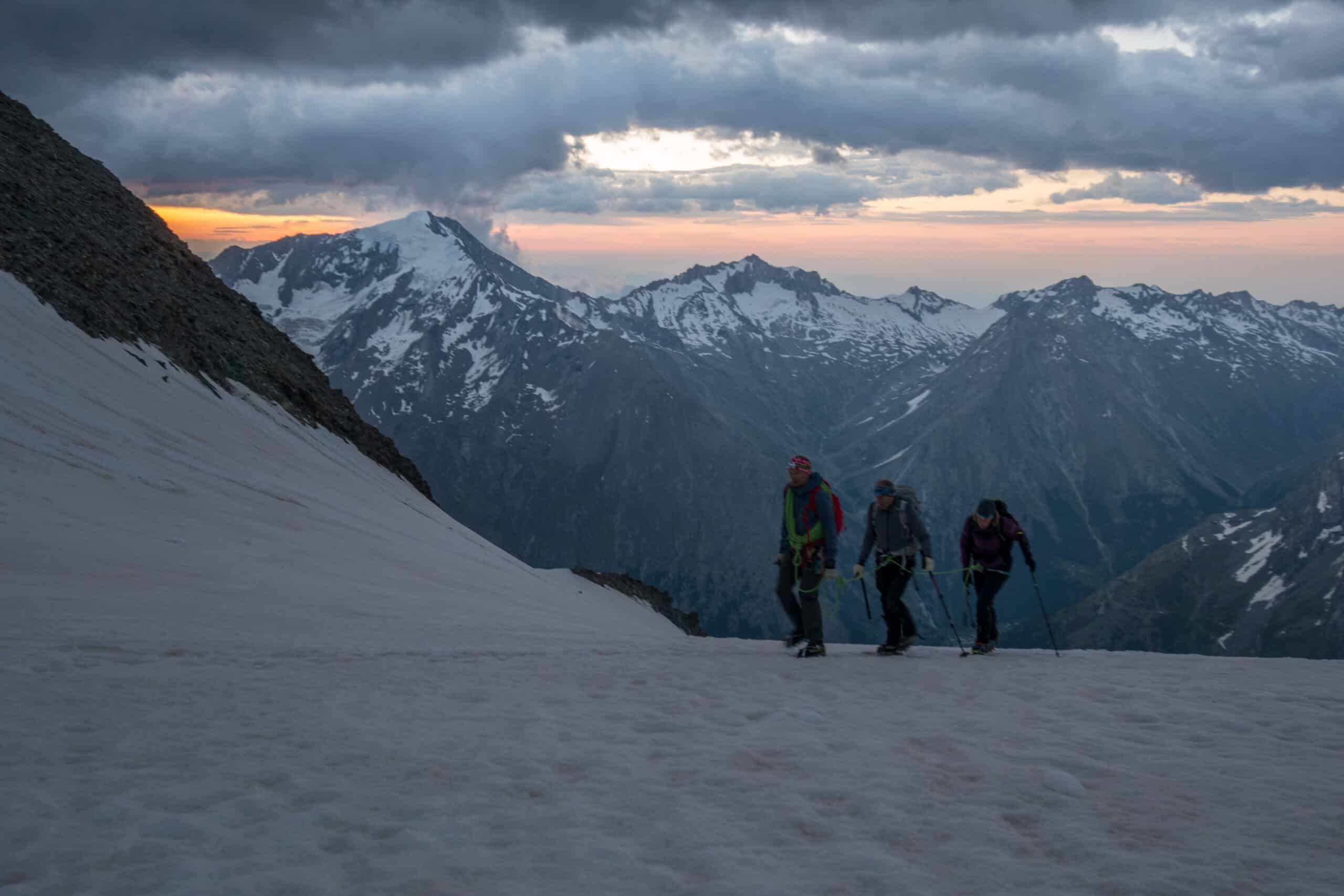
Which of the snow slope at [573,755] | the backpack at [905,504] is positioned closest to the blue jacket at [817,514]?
the backpack at [905,504]

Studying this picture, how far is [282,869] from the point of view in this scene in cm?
592

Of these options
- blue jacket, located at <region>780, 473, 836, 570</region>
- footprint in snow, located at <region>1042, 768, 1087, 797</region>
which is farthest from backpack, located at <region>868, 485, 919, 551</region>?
footprint in snow, located at <region>1042, 768, 1087, 797</region>

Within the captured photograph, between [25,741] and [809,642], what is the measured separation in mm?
10845

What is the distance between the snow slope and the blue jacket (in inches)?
67.1

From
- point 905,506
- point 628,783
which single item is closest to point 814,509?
point 905,506

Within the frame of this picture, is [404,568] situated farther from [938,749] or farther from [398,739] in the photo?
[938,749]

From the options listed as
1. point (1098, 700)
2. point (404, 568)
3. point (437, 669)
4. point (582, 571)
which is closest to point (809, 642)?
point (1098, 700)

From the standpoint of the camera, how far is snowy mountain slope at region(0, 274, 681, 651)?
13352mm

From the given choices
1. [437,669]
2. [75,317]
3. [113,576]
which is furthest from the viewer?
[75,317]

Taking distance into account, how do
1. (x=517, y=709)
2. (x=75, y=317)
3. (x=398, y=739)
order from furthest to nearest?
(x=75, y=317)
(x=517, y=709)
(x=398, y=739)

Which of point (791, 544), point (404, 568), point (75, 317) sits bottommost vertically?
point (404, 568)

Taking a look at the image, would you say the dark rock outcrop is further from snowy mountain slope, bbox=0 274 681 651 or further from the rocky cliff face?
snowy mountain slope, bbox=0 274 681 651

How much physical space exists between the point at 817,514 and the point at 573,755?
7.44 metres

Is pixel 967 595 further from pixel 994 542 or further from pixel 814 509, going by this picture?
pixel 814 509
